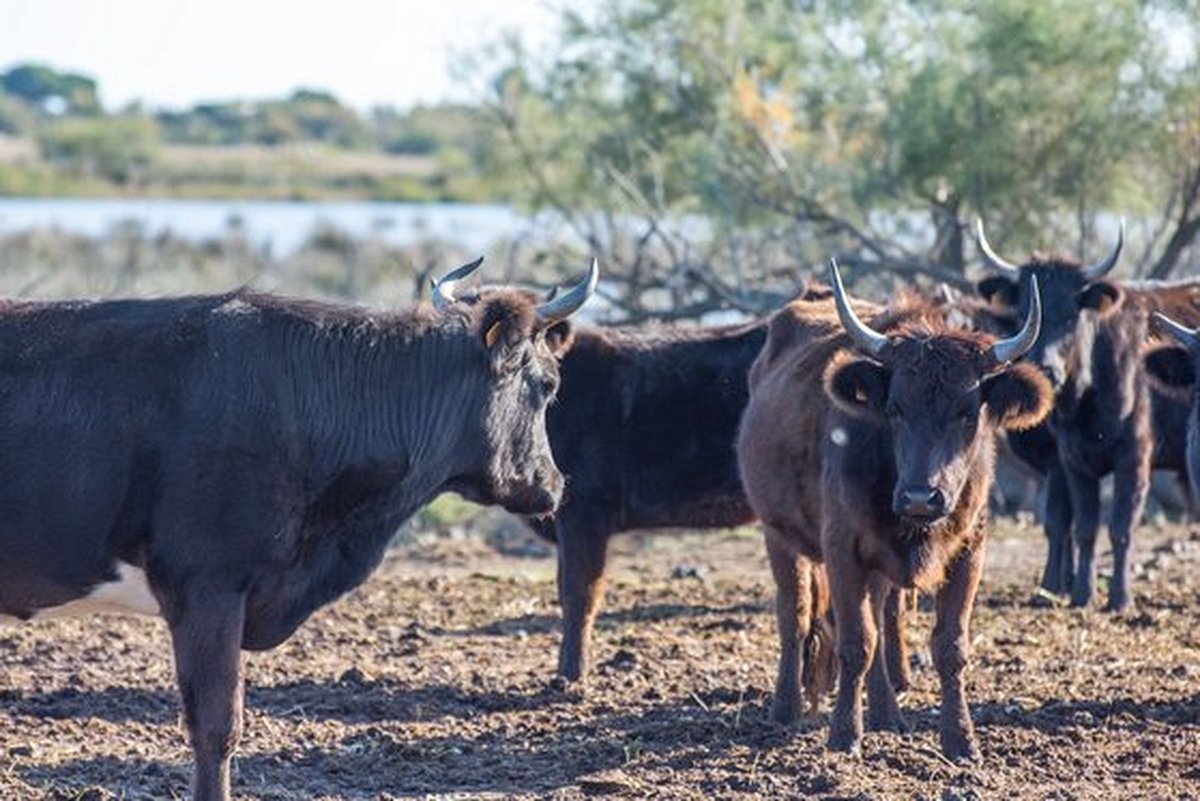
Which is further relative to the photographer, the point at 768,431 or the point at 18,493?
the point at 768,431

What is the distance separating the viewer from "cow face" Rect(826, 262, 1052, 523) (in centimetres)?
854

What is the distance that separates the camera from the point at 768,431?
9.98m

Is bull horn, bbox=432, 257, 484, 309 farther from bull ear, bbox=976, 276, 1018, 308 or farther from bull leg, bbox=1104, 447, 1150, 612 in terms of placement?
bull leg, bbox=1104, 447, 1150, 612

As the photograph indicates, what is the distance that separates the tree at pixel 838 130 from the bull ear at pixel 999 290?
2.68 meters

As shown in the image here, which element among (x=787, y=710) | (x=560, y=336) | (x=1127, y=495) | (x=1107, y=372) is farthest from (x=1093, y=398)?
(x=787, y=710)

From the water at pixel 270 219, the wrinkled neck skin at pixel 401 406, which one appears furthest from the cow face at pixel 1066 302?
the water at pixel 270 219

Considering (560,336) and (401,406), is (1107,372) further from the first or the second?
(401,406)

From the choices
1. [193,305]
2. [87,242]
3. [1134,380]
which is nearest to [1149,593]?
[1134,380]

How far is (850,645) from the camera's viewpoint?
884cm

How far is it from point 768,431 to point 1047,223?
9.12 meters

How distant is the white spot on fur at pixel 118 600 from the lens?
779cm

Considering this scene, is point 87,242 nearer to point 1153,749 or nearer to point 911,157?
point 911,157

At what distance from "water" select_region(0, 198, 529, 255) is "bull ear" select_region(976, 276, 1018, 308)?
1818 centimetres

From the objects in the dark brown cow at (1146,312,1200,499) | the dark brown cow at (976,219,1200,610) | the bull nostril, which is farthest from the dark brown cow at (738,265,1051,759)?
the dark brown cow at (976,219,1200,610)
